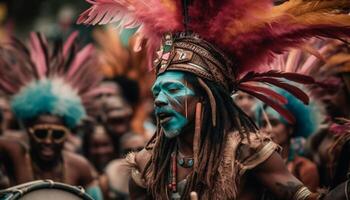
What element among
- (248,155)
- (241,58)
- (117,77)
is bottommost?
(117,77)

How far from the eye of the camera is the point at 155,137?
626 cm

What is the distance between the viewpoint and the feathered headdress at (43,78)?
30.9ft

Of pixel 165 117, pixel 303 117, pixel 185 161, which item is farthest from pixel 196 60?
pixel 303 117

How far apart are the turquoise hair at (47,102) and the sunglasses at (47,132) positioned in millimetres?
155

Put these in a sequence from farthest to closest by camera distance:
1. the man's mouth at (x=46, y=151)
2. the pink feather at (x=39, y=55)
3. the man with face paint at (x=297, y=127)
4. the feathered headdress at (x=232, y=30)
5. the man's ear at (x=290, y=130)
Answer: the pink feather at (x=39, y=55) → the man's mouth at (x=46, y=151) → the man's ear at (x=290, y=130) → the man with face paint at (x=297, y=127) → the feathered headdress at (x=232, y=30)

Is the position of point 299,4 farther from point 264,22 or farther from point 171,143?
point 171,143

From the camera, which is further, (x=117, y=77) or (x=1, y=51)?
(x=117, y=77)

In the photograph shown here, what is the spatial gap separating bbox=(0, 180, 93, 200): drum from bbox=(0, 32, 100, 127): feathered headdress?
3291 millimetres

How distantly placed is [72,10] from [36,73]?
8.31 metres

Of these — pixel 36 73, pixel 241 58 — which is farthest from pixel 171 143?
pixel 36 73

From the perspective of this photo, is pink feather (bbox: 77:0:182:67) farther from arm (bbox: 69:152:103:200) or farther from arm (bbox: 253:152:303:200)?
arm (bbox: 69:152:103:200)

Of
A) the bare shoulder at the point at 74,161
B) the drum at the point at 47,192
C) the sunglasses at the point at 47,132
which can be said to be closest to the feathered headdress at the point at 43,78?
the sunglasses at the point at 47,132

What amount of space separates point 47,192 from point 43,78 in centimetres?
368

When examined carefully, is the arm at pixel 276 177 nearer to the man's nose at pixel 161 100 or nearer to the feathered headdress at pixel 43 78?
Result: the man's nose at pixel 161 100
